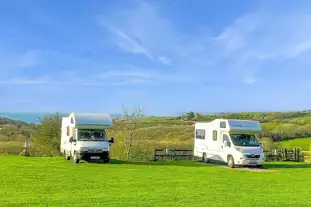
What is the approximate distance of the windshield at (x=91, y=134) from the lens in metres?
23.9

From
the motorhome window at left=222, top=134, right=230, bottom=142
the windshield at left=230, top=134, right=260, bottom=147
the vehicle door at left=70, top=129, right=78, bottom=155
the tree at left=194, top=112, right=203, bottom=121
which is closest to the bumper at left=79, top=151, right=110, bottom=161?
the vehicle door at left=70, top=129, right=78, bottom=155

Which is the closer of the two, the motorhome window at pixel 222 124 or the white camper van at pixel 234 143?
the white camper van at pixel 234 143

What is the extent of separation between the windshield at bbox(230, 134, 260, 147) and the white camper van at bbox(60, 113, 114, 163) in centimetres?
673

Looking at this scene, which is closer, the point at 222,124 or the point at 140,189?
the point at 140,189

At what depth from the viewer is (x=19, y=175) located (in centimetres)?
1636

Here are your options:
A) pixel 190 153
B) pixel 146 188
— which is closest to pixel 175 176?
pixel 146 188

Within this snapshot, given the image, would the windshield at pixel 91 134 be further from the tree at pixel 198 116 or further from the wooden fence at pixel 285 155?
the tree at pixel 198 116

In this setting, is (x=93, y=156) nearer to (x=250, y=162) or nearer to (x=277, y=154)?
(x=250, y=162)

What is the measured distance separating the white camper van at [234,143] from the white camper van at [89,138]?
6.14 meters

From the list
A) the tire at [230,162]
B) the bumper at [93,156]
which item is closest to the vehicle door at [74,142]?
the bumper at [93,156]

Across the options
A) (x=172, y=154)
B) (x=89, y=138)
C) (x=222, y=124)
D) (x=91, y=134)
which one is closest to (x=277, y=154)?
(x=172, y=154)

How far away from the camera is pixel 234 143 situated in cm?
2402

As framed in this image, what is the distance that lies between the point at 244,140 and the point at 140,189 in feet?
39.8

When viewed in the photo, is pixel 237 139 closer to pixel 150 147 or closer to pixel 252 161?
pixel 252 161
